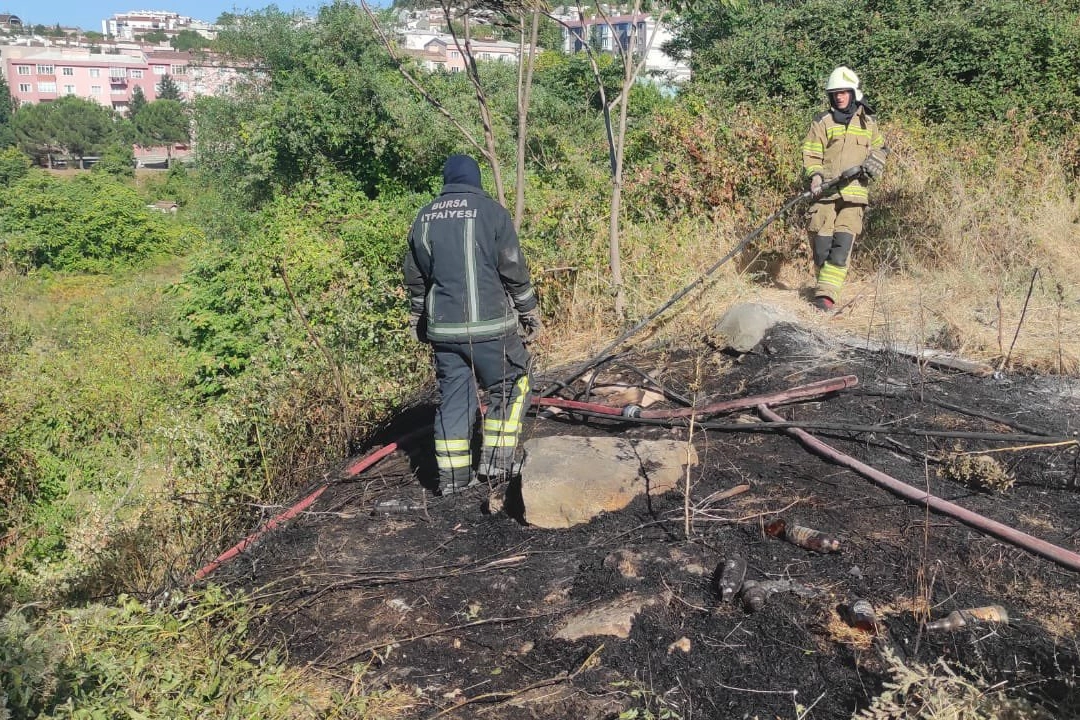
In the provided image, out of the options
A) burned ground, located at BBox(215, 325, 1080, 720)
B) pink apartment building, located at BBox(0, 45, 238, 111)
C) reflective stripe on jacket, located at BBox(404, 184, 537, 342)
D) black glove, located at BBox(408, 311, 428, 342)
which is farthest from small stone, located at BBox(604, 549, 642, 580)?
pink apartment building, located at BBox(0, 45, 238, 111)

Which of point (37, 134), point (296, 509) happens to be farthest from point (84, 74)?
point (296, 509)

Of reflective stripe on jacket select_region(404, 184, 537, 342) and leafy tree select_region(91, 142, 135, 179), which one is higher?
reflective stripe on jacket select_region(404, 184, 537, 342)

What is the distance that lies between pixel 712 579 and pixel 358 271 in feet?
16.4

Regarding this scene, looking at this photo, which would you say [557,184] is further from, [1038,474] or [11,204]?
[11,204]

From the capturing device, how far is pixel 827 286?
6.92m

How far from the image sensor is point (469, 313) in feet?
15.1

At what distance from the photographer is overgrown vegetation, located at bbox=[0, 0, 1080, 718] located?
4.54m

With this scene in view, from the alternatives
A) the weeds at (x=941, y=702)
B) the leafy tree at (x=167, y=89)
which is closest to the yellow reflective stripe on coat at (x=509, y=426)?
the weeds at (x=941, y=702)

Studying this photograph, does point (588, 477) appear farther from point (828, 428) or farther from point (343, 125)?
point (343, 125)

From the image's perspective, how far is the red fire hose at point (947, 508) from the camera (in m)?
3.37

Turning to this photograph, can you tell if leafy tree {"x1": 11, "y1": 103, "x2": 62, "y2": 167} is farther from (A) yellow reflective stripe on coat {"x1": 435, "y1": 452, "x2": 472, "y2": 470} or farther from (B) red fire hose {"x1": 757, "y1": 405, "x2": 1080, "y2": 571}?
(B) red fire hose {"x1": 757, "y1": 405, "x2": 1080, "y2": 571}

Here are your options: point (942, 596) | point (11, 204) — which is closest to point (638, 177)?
point (942, 596)

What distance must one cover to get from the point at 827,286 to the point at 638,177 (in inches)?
113

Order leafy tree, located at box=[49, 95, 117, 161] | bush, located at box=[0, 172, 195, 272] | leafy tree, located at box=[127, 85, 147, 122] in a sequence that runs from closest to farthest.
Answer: bush, located at box=[0, 172, 195, 272]
leafy tree, located at box=[49, 95, 117, 161]
leafy tree, located at box=[127, 85, 147, 122]
